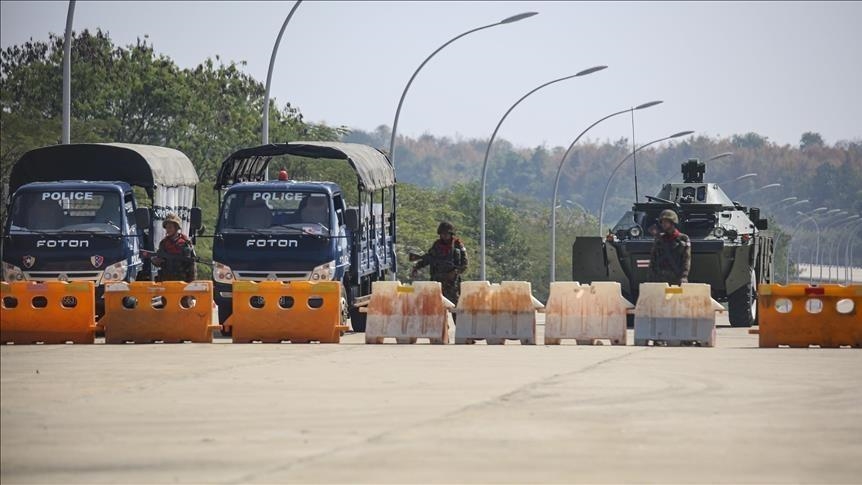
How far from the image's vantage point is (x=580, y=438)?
13344mm

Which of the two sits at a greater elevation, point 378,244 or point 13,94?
point 13,94

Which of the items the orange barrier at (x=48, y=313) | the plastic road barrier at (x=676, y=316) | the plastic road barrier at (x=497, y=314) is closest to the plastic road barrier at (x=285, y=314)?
the plastic road barrier at (x=497, y=314)

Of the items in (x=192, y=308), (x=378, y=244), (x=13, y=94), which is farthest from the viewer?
(x=13, y=94)

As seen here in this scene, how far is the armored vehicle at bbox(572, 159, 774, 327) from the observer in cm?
3400

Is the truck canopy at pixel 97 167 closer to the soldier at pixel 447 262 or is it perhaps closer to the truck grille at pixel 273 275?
the truck grille at pixel 273 275

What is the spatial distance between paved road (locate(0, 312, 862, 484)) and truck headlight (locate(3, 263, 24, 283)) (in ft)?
16.2

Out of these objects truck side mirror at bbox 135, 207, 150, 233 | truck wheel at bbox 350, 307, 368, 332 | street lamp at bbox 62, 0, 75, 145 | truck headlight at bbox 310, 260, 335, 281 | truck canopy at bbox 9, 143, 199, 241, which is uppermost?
street lamp at bbox 62, 0, 75, 145

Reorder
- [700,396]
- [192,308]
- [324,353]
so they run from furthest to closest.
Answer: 1. [192,308]
2. [324,353]
3. [700,396]

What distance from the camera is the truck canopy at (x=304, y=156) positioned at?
1121 inches

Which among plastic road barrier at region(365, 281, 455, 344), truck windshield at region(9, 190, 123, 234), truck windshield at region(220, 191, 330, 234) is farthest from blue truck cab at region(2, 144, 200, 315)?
plastic road barrier at region(365, 281, 455, 344)

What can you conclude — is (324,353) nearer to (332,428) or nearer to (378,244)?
(332,428)

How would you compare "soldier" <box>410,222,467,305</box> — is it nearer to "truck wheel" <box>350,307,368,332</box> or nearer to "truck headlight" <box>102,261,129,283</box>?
"truck wheel" <box>350,307,368,332</box>

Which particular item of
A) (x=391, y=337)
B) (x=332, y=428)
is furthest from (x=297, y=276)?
(x=332, y=428)

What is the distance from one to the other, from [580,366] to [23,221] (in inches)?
396
